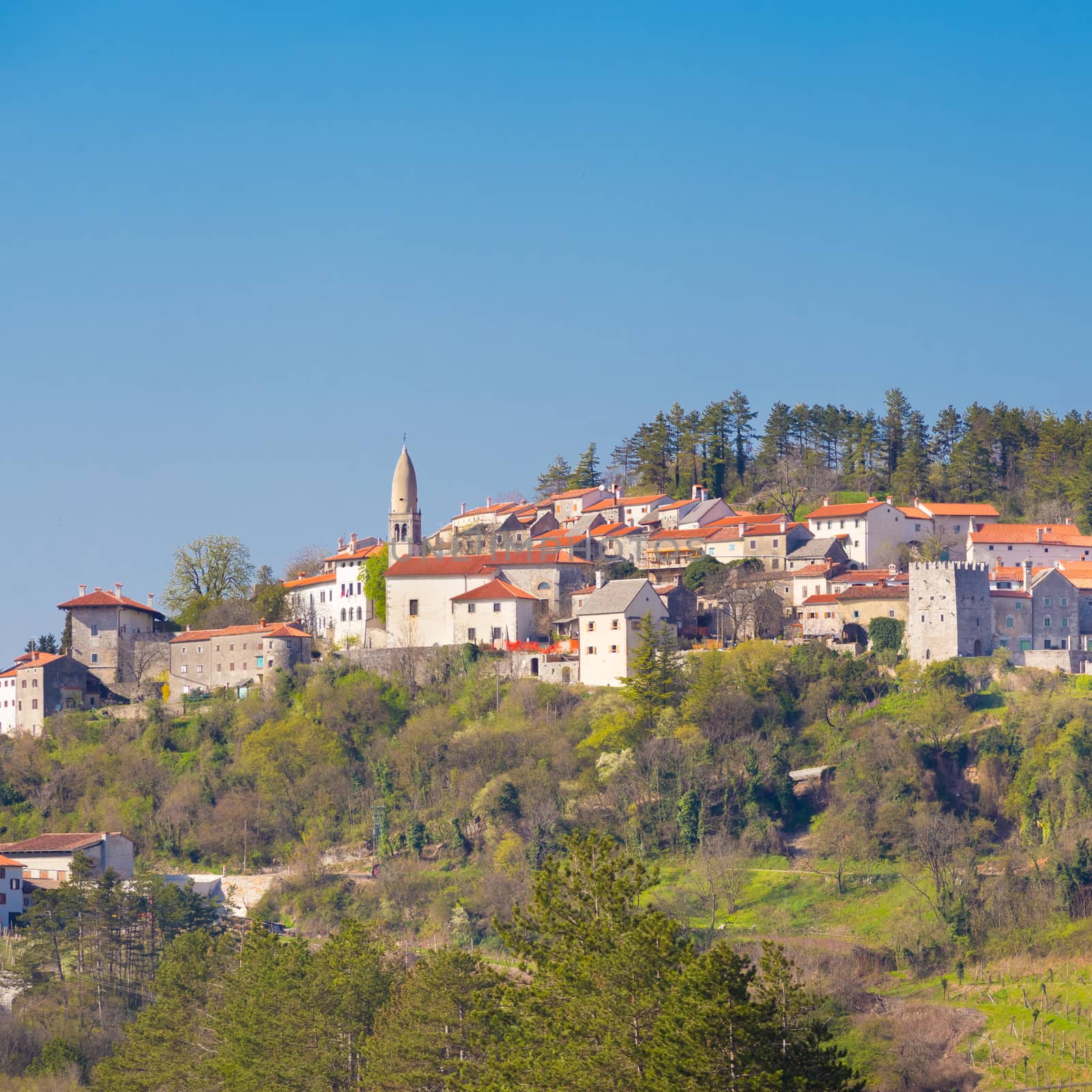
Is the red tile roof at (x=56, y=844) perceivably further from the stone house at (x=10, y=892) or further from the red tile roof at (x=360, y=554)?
the red tile roof at (x=360, y=554)

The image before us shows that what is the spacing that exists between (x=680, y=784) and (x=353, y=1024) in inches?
917

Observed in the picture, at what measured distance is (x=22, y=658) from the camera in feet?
286

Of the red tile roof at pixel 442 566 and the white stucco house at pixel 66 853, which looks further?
the red tile roof at pixel 442 566

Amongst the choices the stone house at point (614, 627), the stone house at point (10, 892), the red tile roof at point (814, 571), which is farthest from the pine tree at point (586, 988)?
the red tile roof at point (814, 571)

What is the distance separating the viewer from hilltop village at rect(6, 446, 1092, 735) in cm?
7056

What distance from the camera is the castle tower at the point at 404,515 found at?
83.5 metres

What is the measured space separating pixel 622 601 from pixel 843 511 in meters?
15.0

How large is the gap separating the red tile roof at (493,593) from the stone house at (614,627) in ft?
13.1

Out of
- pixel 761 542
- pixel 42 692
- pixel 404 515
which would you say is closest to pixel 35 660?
pixel 42 692

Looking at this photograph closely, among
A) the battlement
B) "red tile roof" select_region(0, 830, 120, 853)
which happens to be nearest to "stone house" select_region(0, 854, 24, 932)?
"red tile roof" select_region(0, 830, 120, 853)

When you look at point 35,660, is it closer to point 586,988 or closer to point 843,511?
point 843,511

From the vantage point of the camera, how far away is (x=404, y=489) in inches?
3386

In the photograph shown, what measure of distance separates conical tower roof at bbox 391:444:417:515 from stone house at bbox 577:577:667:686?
14203 millimetres

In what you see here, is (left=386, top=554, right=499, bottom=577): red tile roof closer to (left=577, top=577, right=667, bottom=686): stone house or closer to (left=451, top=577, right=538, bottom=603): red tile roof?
(left=451, top=577, right=538, bottom=603): red tile roof
